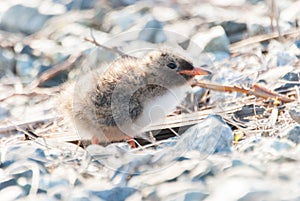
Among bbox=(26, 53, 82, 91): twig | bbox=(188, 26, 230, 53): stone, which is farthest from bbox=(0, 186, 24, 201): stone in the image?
bbox=(188, 26, 230, 53): stone

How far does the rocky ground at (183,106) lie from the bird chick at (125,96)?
13cm

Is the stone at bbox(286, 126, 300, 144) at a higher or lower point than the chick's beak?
lower

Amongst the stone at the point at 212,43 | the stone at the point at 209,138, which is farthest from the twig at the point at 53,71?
the stone at the point at 209,138

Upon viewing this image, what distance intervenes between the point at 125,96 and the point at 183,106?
659mm

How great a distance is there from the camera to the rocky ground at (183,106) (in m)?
3.80

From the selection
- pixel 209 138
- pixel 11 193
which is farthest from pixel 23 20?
pixel 11 193

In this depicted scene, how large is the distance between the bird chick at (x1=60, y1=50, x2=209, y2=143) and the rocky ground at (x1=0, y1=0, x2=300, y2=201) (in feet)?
0.42

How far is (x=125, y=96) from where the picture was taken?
4668 millimetres

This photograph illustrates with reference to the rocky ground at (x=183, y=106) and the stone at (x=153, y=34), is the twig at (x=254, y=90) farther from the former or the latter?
the stone at (x=153, y=34)

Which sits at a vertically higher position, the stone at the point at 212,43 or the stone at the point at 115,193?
the stone at the point at 212,43

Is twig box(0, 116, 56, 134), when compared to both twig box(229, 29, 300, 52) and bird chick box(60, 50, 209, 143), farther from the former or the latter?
twig box(229, 29, 300, 52)

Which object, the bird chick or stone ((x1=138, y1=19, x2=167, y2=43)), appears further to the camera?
stone ((x1=138, y1=19, x2=167, y2=43))

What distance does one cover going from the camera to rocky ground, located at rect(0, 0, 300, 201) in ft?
12.5

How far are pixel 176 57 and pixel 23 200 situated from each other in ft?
5.25
